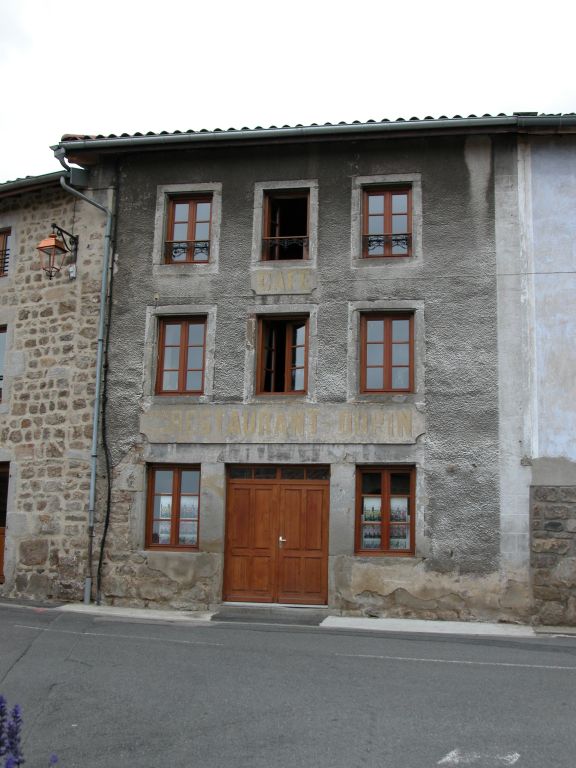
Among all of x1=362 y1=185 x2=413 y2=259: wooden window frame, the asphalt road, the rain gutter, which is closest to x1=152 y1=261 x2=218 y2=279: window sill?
→ the rain gutter

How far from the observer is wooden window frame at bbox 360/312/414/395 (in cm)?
1323

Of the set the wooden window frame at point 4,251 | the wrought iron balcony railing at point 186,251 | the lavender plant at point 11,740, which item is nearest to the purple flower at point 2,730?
the lavender plant at point 11,740

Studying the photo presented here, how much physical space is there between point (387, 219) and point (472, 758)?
974 cm

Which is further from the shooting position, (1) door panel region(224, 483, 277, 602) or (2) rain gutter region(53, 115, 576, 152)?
(1) door panel region(224, 483, 277, 602)

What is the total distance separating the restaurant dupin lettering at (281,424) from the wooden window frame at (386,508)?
47 centimetres

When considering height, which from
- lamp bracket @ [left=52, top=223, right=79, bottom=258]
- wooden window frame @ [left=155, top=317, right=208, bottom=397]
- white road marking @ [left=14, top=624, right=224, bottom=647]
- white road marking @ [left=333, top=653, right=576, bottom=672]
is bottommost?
white road marking @ [left=14, top=624, right=224, bottom=647]

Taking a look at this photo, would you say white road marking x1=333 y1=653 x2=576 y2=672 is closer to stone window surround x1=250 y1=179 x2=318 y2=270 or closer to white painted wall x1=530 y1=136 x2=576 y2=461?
white painted wall x1=530 y1=136 x2=576 y2=461

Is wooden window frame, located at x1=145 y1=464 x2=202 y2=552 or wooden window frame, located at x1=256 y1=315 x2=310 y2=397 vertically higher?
wooden window frame, located at x1=256 y1=315 x2=310 y2=397

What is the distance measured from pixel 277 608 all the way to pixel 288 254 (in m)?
5.72

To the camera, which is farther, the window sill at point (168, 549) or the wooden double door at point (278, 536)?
the window sill at point (168, 549)

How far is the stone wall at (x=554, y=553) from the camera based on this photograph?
12.0 meters

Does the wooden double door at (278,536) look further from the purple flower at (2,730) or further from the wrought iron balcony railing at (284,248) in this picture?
the purple flower at (2,730)

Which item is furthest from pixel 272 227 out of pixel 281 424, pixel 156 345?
pixel 281 424

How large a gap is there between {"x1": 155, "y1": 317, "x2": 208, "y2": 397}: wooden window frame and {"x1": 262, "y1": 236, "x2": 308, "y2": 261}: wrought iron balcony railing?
1537mm
